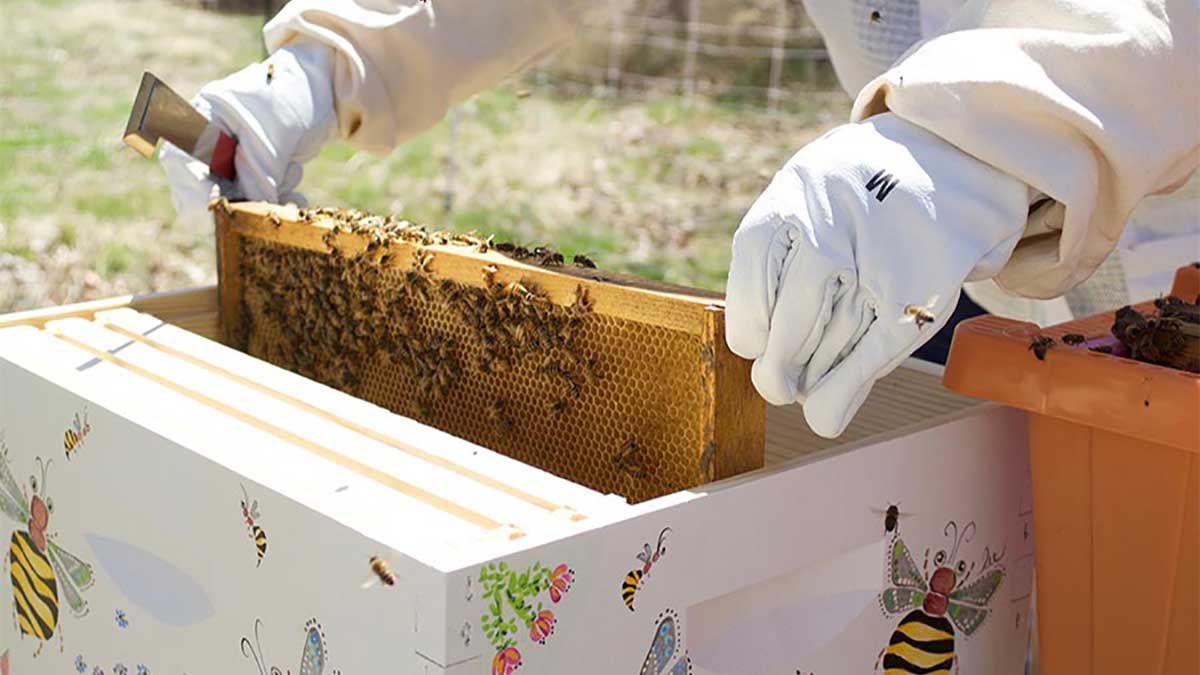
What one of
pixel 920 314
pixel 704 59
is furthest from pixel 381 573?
pixel 704 59

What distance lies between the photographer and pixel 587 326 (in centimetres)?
128

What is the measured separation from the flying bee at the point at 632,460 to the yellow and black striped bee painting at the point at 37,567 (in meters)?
0.63

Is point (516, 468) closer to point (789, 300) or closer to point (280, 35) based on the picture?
point (789, 300)

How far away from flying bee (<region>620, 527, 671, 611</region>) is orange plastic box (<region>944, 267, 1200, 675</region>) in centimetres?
41

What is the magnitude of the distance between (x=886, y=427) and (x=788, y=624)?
32 cm

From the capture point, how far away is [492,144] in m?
6.90

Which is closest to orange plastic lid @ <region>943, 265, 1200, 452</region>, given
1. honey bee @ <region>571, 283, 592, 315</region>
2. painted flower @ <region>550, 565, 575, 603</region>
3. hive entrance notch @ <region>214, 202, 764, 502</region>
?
hive entrance notch @ <region>214, 202, 764, 502</region>

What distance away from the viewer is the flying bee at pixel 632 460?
4.15 feet

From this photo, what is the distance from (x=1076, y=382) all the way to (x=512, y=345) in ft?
1.92

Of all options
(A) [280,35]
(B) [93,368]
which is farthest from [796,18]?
(B) [93,368]

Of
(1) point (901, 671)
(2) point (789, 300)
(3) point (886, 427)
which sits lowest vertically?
(1) point (901, 671)

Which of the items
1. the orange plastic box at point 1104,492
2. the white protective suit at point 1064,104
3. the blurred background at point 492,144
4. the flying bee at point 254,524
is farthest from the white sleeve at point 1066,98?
the blurred background at point 492,144

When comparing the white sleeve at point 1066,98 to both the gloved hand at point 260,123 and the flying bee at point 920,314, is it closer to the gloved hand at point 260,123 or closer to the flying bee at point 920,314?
the flying bee at point 920,314

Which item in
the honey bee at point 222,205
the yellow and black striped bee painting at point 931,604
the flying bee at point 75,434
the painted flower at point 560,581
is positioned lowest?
the yellow and black striped bee painting at point 931,604
